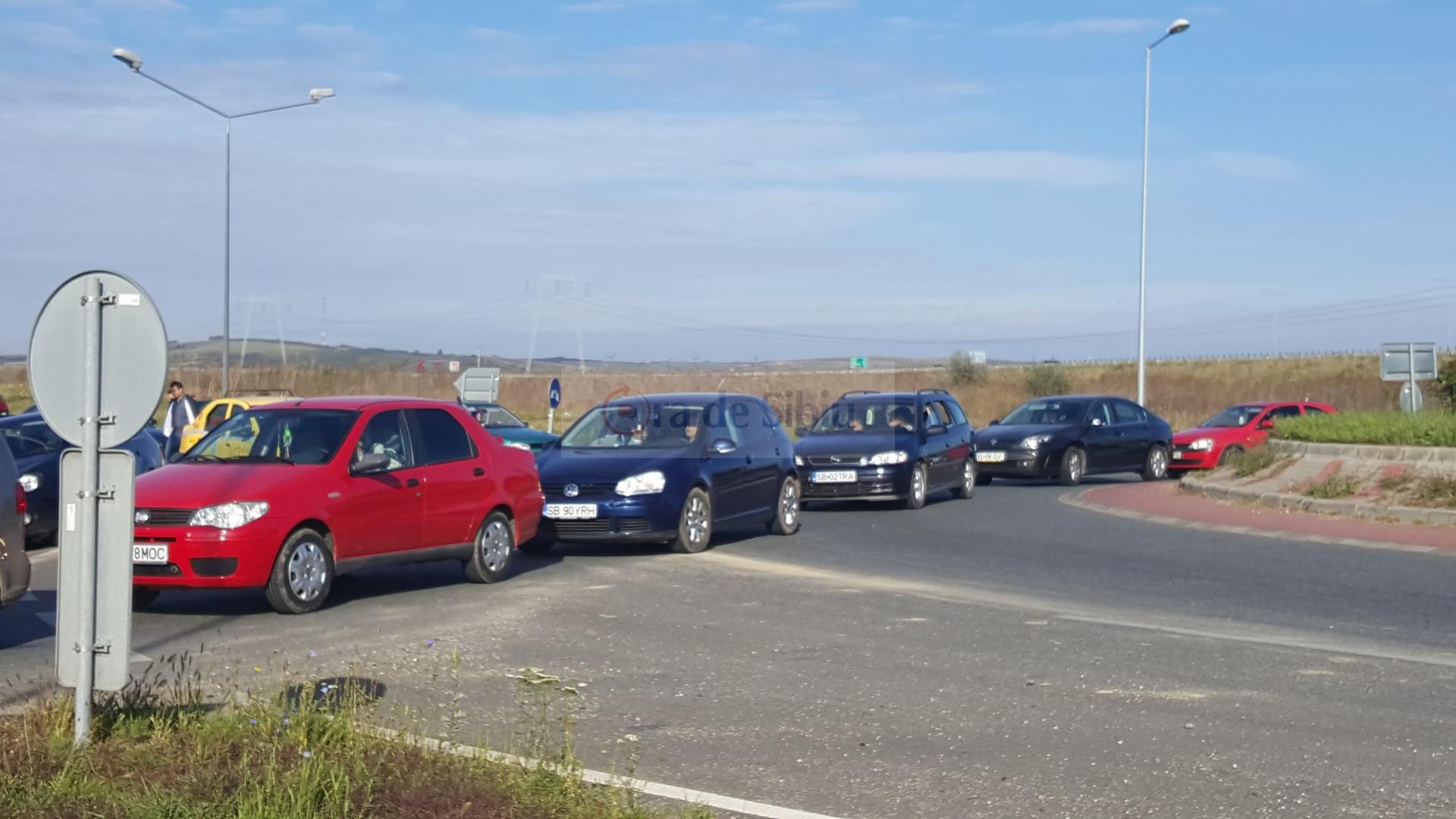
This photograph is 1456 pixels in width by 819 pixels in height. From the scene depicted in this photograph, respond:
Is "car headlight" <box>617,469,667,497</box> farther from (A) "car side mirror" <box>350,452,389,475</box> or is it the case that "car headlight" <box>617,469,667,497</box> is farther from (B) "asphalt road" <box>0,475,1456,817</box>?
(A) "car side mirror" <box>350,452,389,475</box>

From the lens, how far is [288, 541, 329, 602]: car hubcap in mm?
11195

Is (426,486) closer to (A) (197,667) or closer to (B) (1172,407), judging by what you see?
(A) (197,667)

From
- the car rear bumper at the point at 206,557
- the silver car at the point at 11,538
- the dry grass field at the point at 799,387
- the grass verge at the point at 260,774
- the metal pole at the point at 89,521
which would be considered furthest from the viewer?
the dry grass field at the point at 799,387

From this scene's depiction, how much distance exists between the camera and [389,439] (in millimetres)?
12500

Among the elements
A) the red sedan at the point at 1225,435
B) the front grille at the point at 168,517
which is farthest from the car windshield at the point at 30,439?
the red sedan at the point at 1225,435

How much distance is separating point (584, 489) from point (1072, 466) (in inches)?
568

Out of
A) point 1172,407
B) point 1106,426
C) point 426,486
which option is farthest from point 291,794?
point 1172,407

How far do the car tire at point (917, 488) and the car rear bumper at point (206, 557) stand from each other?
1220 centimetres

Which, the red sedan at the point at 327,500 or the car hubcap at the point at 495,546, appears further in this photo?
the car hubcap at the point at 495,546

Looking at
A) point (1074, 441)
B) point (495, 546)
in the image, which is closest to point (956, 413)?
point (1074, 441)

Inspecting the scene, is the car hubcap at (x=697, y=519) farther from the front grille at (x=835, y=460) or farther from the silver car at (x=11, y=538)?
the silver car at (x=11, y=538)

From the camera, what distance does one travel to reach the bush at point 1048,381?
64375 millimetres

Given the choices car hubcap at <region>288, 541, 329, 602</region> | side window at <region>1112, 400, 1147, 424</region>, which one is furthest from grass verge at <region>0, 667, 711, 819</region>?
side window at <region>1112, 400, 1147, 424</region>

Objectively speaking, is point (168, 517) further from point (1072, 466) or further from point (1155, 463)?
point (1155, 463)
